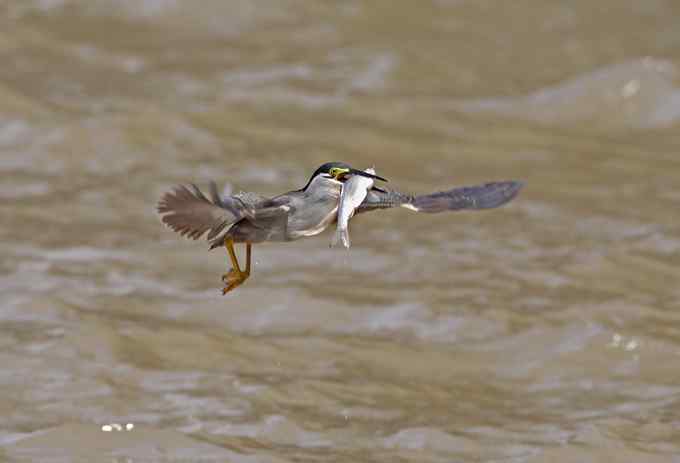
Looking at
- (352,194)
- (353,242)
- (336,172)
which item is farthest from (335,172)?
(353,242)

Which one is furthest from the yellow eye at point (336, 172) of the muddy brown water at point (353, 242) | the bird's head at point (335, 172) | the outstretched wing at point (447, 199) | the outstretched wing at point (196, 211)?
the muddy brown water at point (353, 242)

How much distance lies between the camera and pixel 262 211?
5.82 meters

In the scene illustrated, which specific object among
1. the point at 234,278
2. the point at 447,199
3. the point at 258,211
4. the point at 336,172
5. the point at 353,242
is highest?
the point at 353,242

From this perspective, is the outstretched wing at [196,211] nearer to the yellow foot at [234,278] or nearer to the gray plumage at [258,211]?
the gray plumage at [258,211]

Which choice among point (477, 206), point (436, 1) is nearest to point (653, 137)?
point (436, 1)

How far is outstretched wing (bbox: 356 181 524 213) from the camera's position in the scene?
609 cm

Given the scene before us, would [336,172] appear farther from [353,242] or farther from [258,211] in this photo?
[353,242]

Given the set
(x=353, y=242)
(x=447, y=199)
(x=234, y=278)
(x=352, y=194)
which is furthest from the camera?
(x=353, y=242)

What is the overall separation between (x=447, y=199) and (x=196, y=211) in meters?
1.38

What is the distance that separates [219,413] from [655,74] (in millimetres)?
7928

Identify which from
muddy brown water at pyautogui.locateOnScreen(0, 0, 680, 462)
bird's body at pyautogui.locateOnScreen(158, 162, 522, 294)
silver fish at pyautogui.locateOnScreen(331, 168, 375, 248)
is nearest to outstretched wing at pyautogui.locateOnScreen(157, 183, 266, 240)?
bird's body at pyautogui.locateOnScreen(158, 162, 522, 294)

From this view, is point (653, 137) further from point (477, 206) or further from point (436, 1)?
point (477, 206)

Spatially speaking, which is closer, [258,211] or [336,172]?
[258,211]

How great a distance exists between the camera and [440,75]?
16.4 m
